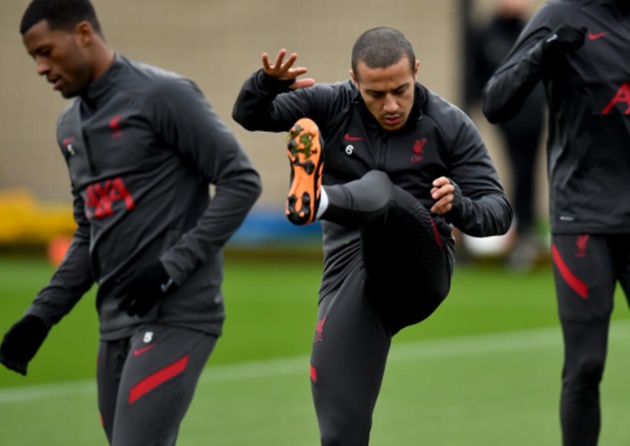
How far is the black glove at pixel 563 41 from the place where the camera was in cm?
642

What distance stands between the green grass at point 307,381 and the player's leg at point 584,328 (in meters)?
1.96

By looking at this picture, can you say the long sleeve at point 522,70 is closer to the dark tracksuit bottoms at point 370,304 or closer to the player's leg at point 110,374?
the dark tracksuit bottoms at point 370,304

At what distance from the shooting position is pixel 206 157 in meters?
5.71

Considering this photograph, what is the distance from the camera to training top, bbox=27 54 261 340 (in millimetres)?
5695

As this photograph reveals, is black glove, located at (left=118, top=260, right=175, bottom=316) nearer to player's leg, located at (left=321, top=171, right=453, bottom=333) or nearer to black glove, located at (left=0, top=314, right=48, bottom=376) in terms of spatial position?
black glove, located at (left=0, top=314, right=48, bottom=376)

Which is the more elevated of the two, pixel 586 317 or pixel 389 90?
pixel 389 90

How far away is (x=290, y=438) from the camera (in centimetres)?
867

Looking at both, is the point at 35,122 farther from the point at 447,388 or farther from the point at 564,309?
the point at 564,309

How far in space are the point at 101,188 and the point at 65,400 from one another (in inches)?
178

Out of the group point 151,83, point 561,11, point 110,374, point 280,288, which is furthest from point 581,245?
point 280,288

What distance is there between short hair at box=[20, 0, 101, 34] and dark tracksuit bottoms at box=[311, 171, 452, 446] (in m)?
1.43

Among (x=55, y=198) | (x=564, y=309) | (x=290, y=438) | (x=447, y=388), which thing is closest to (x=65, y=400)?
(x=290, y=438)

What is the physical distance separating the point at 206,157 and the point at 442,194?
106 centimetres

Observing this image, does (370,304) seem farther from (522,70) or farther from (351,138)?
(522,70)
